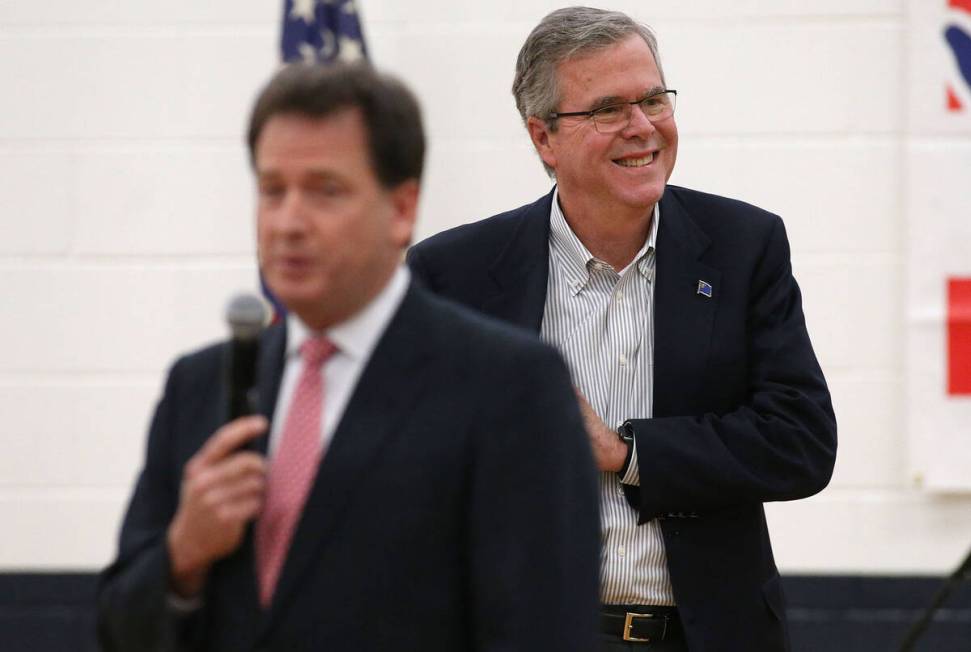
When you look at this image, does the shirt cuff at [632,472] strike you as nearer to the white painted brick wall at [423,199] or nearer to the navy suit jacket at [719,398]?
the navy suit jacket at [719,398]

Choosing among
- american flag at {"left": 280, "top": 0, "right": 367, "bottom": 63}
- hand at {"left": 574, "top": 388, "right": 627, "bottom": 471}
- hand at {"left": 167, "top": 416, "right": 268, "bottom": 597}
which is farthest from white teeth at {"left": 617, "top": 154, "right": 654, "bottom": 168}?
american flag at {"left": 280, "top": 0, "right": 367, "bottom": 63}

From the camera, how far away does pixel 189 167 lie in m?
3.96

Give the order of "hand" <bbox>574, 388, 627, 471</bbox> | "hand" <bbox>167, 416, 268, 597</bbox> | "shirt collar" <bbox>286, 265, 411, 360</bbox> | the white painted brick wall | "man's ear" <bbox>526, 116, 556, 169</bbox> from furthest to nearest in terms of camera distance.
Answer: the white painted brick wall
"man's ear" <bbox>526, 116, 556, 169</bbox>
"hand" <bbox>574, 388, 627, 471</bbox>
"shirt collar" <bbox>286, 265, 411, 360</bbox>
"hand" <bbox>167, 416, 268, 597</bbox>

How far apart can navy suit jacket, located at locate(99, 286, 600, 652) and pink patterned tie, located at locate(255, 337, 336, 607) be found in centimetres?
2

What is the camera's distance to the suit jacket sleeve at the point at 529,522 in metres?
1.30

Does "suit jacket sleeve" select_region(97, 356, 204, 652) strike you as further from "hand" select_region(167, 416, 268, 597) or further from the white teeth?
the white teeth

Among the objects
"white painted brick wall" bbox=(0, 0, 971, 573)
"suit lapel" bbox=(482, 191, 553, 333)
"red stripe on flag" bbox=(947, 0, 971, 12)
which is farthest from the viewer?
"white painted brick wall" bbox=(0, 0, 971, 573)

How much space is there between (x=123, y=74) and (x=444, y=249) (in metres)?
1.99

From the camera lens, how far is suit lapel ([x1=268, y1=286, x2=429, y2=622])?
1.31 m

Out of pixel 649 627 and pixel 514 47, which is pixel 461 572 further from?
pixel 514 47

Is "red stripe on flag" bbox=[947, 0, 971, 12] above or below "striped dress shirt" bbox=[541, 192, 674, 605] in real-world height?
above

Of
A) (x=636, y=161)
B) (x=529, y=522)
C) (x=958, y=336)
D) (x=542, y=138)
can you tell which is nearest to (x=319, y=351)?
(x=529, y=522)

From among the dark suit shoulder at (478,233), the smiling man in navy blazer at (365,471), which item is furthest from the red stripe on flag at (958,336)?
the smiling man in navy blazer at (365,471)

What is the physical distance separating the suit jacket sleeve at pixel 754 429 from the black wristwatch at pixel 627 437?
12mm
